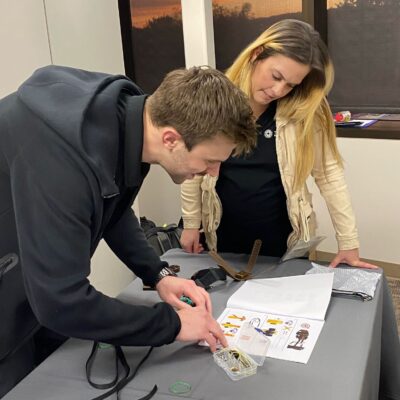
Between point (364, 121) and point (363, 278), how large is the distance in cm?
179

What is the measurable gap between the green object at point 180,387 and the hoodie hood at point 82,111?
40cm

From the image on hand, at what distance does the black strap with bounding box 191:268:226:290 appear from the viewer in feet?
4.75

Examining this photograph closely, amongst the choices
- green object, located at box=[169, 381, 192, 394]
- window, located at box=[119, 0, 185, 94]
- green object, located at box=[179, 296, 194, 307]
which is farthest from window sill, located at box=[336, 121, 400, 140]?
green object, located at box=[169, 381, 192, 394]

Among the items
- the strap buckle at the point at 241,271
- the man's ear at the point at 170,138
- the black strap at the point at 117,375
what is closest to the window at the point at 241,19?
the strap buckle at the point at 241,271

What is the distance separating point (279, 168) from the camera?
166cm

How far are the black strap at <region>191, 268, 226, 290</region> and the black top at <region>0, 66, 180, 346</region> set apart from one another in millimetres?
369

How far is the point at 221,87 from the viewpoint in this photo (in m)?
1.02

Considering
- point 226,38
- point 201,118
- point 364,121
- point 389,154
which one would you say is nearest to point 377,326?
point 201,118

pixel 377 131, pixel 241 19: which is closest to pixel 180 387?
pixel 377 131

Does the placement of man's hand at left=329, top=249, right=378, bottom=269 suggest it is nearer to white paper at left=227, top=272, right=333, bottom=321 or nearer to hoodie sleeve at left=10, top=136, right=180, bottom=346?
white paper at left=227, top=272, right=333, bottom=321

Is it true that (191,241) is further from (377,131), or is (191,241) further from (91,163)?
(377,131)

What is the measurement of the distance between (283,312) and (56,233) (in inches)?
24.8

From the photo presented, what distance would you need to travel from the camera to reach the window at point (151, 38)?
11.2 ft

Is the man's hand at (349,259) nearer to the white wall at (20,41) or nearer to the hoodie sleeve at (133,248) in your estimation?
the hoodie sleeve at (133,248)
